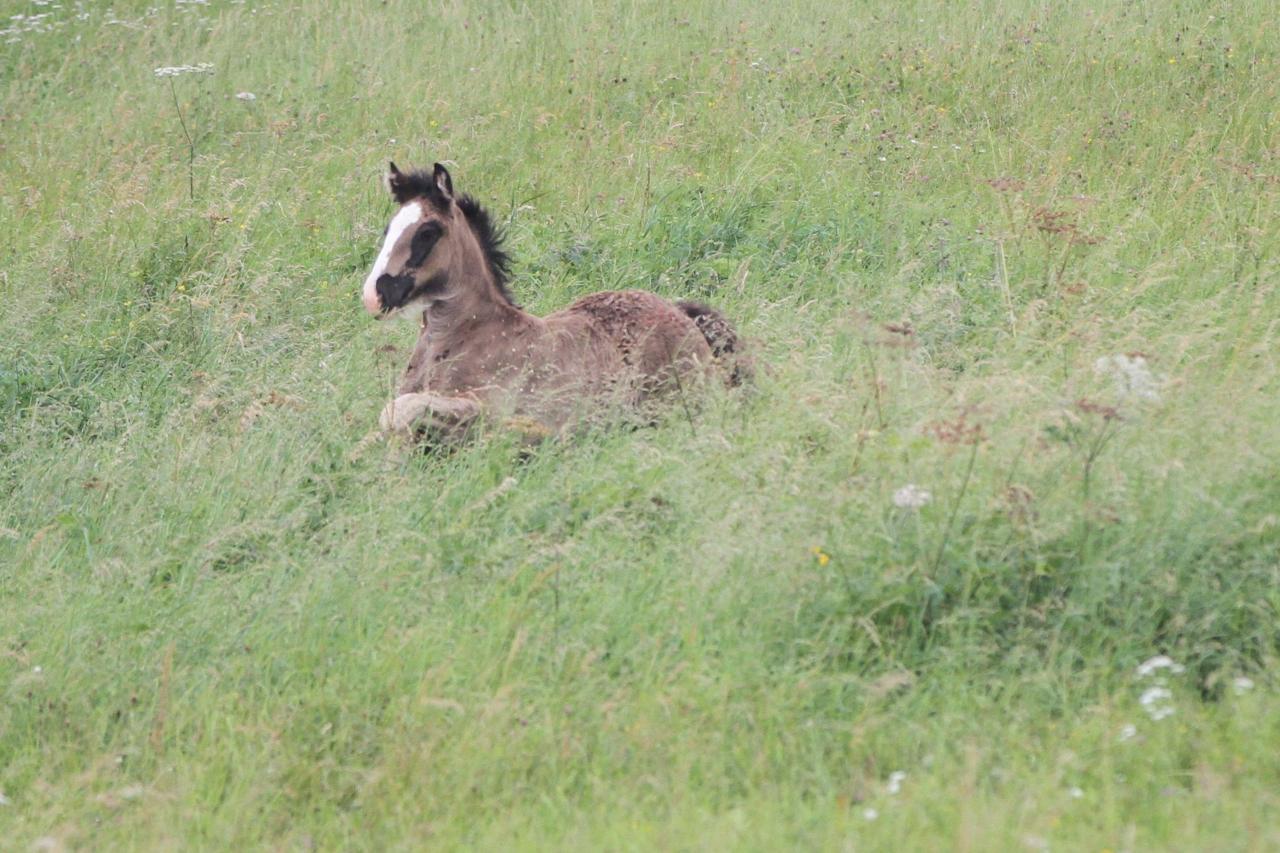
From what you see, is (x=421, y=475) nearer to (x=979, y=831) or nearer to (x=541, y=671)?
(x=541, y=671)

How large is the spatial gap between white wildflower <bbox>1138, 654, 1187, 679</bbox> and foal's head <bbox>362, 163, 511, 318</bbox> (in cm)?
406

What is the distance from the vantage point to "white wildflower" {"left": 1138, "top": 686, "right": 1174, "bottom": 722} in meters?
4.73

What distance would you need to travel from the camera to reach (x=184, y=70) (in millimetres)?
12477

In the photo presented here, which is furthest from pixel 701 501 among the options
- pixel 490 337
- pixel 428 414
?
pixel 490 337

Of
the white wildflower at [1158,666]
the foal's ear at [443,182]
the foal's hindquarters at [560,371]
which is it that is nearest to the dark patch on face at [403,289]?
the foal's hindquarters at [560,371]

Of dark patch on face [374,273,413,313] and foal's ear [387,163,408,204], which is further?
foal's ear [387,163,408,204]

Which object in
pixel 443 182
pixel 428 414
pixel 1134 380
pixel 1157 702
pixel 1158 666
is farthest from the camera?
pixel 443 182

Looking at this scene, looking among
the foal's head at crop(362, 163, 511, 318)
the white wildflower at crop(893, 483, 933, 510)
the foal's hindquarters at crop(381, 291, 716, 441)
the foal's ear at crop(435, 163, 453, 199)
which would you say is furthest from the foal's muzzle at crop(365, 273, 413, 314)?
the white wildflower at crop(893, 483, 933, 510)

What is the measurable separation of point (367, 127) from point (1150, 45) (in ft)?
18.8

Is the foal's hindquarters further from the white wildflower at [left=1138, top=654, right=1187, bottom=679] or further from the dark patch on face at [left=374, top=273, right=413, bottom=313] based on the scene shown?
the white wildflower at [left=1138, top=654, right=1187, bottom=679]

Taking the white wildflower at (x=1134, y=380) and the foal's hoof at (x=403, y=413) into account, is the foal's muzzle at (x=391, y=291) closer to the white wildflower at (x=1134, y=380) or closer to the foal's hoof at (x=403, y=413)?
the foal's hoof at (x=403, y=413)

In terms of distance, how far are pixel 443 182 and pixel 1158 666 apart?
430 cm

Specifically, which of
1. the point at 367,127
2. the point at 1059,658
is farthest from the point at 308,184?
the point at 1059,658

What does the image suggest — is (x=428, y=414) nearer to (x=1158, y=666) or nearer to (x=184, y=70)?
(x=1158, y=666)
